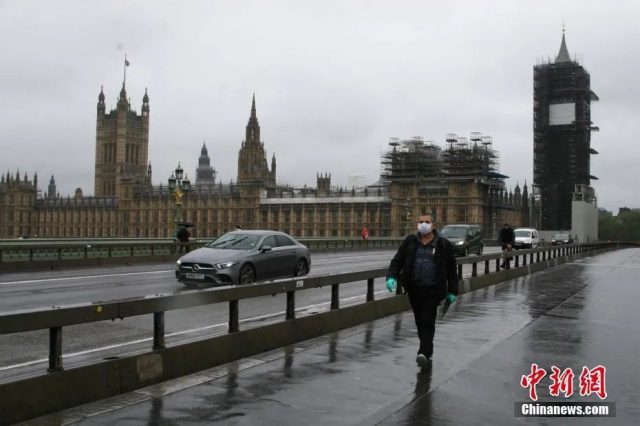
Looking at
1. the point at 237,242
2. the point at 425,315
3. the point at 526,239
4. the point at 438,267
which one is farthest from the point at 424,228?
the point at 526,239

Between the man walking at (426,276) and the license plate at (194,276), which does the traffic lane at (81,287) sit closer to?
the license plate at (194,276)

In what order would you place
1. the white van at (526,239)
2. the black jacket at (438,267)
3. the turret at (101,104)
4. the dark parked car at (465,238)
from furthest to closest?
the turret at (101,104) → the white van at (526,239) → the dark parked car at (465,238) → the black jacket at (438,267)

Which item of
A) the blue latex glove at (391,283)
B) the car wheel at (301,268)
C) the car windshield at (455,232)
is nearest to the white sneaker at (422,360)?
the blue latex glove at (391,283)

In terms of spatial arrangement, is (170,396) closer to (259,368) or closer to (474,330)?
(259,368)

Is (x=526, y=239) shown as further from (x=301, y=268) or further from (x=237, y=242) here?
(x=237, y=242)

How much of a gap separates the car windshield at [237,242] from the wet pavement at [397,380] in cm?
604

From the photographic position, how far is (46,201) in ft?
548

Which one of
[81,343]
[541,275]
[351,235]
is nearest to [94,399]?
[81,343]

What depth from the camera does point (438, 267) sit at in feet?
26.0

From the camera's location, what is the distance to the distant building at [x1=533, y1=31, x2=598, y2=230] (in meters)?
104

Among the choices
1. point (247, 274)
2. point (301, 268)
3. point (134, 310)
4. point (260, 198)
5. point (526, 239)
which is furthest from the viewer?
point (260, 198)

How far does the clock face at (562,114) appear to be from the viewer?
102875 millimetres

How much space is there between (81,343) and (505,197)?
4924 inches

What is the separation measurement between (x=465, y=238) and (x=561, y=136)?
260 feet
